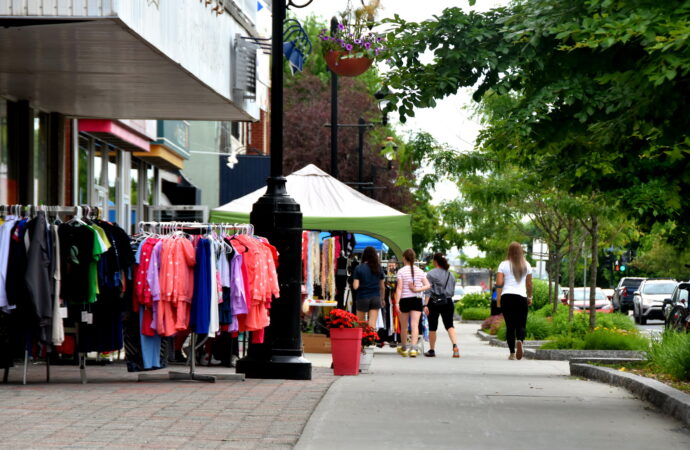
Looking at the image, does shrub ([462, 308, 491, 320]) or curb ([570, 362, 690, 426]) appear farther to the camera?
shrub ([462, 308, 491, 320])

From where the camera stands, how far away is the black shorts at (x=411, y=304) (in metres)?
19.7

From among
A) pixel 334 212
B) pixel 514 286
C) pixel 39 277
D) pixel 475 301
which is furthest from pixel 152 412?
pixel 475 301

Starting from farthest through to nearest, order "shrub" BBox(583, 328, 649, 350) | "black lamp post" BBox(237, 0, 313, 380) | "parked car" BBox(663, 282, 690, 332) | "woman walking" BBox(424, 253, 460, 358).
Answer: "parked car" BBox(663, 282, 690, 332), "woman walking" BBox(424, 253, 460, 358), "shrub" BBox(583, 328, 649, 350), "black lamp post" BBox(237, 0, 313, 380)

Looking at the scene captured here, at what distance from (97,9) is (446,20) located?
11.0 ft

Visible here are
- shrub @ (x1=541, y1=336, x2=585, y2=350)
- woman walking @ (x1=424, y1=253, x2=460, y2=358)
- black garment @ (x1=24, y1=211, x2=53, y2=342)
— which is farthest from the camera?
woman walking @ (x1=424, y1=253, x2=460, y2=358)

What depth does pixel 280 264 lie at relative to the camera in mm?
13203

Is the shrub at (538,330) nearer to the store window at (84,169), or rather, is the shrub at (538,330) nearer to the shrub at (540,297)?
the store window at (84,169)

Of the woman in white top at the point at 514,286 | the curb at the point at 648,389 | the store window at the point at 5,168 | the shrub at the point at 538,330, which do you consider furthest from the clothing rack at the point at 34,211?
the shrub at the point at 538,330

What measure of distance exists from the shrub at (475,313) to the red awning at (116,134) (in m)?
21.2

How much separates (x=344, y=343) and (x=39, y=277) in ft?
13.6

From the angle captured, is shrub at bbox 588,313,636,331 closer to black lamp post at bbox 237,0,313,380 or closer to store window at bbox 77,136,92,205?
store window at bbox 77,136,92,205

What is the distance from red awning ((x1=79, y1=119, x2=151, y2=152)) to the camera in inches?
845

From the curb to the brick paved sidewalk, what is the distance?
118 inches

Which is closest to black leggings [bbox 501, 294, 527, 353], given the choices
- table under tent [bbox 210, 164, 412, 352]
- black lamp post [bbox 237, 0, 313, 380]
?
table under tent [bbox 210, 164, 412, 352]
